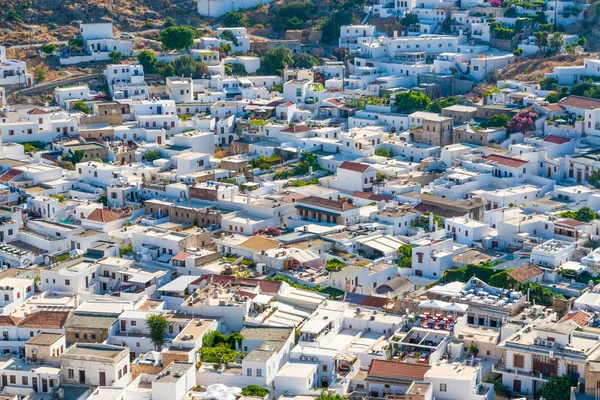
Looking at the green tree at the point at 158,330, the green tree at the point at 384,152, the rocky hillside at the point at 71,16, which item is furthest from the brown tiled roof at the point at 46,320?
the rocky hillside at the point at 71,16

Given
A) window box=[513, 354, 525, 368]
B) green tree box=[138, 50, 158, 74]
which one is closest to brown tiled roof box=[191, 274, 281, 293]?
window box=[513, 354, 525, 368]

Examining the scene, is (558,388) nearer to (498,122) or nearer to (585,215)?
(585,215)

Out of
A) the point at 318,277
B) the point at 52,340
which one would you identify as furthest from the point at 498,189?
the point at 52,340

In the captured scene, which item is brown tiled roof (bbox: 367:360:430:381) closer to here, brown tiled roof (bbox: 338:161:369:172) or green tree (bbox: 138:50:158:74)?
brown tiled roof (bbox: 338:161:369:172)

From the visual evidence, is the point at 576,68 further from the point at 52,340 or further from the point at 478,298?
the point at 52,340

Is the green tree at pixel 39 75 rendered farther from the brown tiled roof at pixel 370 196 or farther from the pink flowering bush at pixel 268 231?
the pink flowering bush at pixel 268 231
